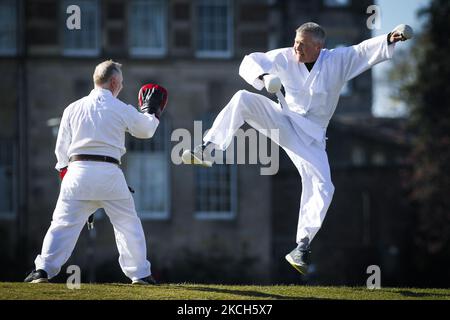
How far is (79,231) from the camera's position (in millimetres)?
12656

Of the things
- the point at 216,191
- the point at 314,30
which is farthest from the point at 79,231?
the point at 216,191

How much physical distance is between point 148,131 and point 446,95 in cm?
3370

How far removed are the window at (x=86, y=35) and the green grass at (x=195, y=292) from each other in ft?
83.8

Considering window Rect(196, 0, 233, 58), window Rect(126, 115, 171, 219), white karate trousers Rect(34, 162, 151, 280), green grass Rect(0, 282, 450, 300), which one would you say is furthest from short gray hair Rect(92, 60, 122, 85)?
window Rect(196, 0, 233, 58)

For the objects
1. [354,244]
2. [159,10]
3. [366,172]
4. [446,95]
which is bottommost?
[354,244]

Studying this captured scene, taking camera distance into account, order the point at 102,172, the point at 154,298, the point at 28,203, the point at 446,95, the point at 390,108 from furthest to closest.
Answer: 1. the point at 390,108
2. the point at 446,95
3. the point at 28,203
4. the point at 102,172
5. the point at 154,298

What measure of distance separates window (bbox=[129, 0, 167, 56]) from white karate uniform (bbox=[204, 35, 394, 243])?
25.2 metres

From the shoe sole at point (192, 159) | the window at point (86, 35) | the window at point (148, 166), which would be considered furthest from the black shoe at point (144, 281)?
the window at point (86, 35)

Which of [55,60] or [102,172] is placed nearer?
[102,172]

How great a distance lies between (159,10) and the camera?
38219mm

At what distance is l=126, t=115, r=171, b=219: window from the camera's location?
1462 inches

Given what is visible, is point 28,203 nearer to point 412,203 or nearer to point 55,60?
point 55,60

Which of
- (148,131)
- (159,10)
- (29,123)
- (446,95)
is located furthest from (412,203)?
(148,131)

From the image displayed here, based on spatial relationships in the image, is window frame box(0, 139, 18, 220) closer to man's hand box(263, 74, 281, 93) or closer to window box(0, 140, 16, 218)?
window box(0, 140, 16, 218)
